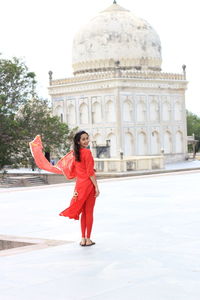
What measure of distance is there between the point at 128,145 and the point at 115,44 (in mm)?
6678

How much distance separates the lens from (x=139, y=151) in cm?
4188

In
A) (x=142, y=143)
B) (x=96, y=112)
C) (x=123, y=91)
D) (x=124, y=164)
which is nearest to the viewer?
(x=124, y=164)

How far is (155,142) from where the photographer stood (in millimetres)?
43031

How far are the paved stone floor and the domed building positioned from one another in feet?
95.7

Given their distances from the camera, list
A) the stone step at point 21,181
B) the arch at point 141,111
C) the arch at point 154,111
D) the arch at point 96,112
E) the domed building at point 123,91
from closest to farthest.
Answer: the stone step at point 21,181 < the domed building at point 123,91 < the arch at point 96,112 < the arch at point 141,111 < the arch at point 154,111

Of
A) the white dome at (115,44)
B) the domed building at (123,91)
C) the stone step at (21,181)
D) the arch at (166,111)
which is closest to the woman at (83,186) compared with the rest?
the stone step at (21,181)

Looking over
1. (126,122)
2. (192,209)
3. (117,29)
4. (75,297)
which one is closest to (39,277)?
(75,297)

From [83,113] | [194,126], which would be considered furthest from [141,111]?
[194,126]

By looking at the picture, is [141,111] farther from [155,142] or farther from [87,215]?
[87,215]

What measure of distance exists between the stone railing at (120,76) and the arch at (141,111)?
62.9 inches

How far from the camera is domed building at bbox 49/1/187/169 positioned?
41.3 metres

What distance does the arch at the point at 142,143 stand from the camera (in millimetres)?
42000

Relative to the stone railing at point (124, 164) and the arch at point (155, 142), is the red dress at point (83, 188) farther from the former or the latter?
the arch at point (155, 142)

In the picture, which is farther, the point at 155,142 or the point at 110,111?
the point at 155,142
